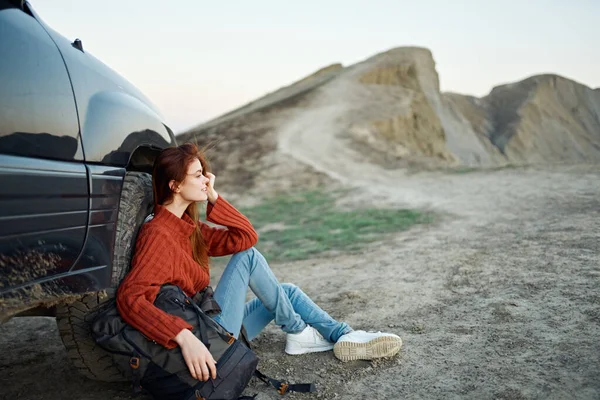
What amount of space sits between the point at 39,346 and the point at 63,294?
1.91m

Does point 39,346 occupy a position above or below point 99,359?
below

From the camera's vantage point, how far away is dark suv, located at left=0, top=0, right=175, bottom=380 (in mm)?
1840

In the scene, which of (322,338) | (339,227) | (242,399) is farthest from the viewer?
(339,227)

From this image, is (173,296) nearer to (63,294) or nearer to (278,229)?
(63,294)

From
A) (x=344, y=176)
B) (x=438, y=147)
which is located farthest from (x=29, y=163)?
(x=438, y=147)

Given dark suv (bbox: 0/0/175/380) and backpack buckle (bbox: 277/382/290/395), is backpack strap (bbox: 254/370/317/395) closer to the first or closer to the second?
backpack buckle (bbox: 277/382/290/395)

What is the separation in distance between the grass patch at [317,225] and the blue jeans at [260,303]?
327cm

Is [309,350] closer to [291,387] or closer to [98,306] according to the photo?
[291,387]

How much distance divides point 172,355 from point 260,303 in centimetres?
102

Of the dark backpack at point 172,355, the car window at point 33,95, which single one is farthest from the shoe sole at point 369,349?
the car window at point 33,95

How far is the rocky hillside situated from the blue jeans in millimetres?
9868

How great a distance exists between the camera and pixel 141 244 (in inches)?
97.6

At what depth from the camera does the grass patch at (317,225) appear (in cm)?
698

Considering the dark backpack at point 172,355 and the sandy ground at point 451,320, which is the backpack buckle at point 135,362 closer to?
the dark backpack at point 172,355
